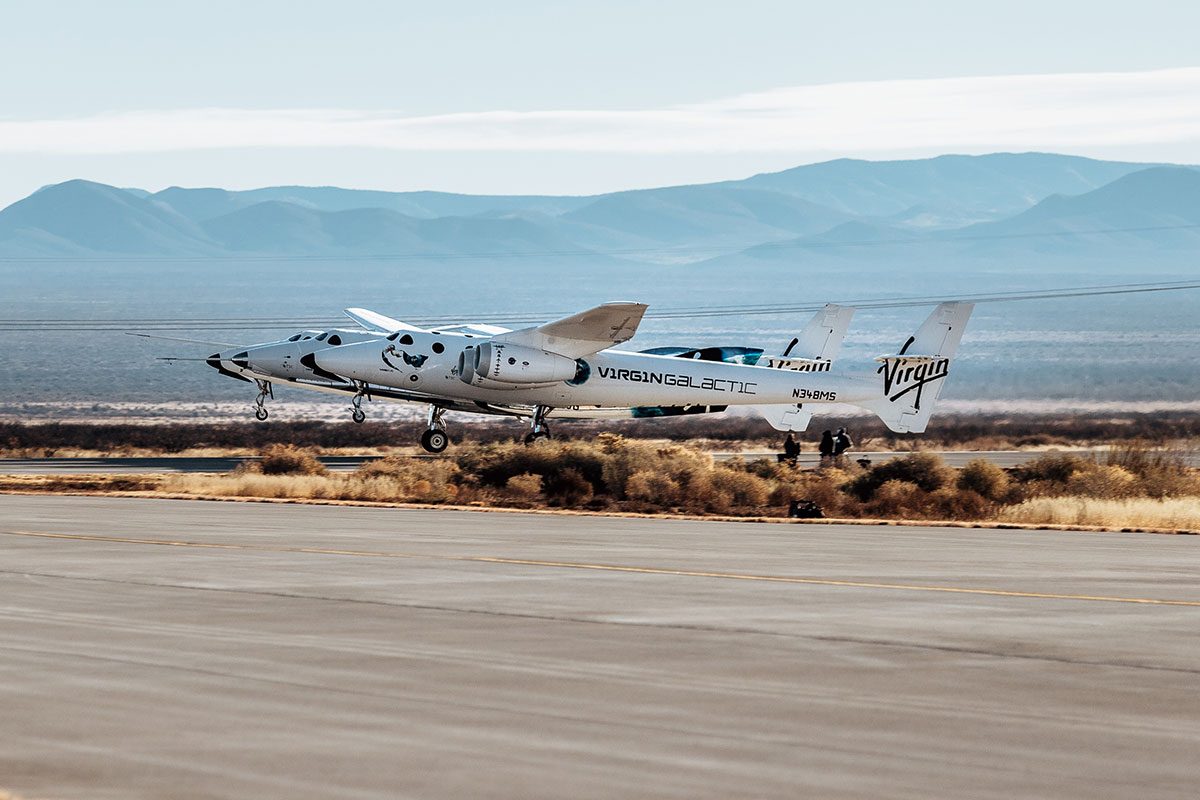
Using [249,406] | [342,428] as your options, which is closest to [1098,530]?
[342,428]

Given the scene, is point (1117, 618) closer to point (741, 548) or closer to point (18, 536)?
point (741, 548)

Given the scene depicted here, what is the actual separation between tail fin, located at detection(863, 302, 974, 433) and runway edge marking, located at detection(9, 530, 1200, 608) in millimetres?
36620

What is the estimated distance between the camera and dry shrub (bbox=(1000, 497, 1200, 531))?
2914cm

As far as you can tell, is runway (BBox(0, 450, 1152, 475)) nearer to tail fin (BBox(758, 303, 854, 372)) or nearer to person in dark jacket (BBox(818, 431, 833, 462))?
person in dark jacket (BBox(818, 431, 833, 462))

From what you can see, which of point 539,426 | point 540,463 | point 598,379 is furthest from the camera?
point 598,379

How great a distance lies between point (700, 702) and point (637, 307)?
38.9 metres

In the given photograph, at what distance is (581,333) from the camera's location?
51.0 m

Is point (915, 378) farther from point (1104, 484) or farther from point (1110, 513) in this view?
point (1110, 513)

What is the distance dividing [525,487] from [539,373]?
10763mm

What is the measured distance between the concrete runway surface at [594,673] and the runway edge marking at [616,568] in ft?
0.27

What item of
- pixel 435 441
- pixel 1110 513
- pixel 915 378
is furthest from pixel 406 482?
pixel 915 378

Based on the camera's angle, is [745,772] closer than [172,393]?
Yes

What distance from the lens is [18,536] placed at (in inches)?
938

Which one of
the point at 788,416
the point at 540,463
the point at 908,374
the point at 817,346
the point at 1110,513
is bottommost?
the point at 540,463
